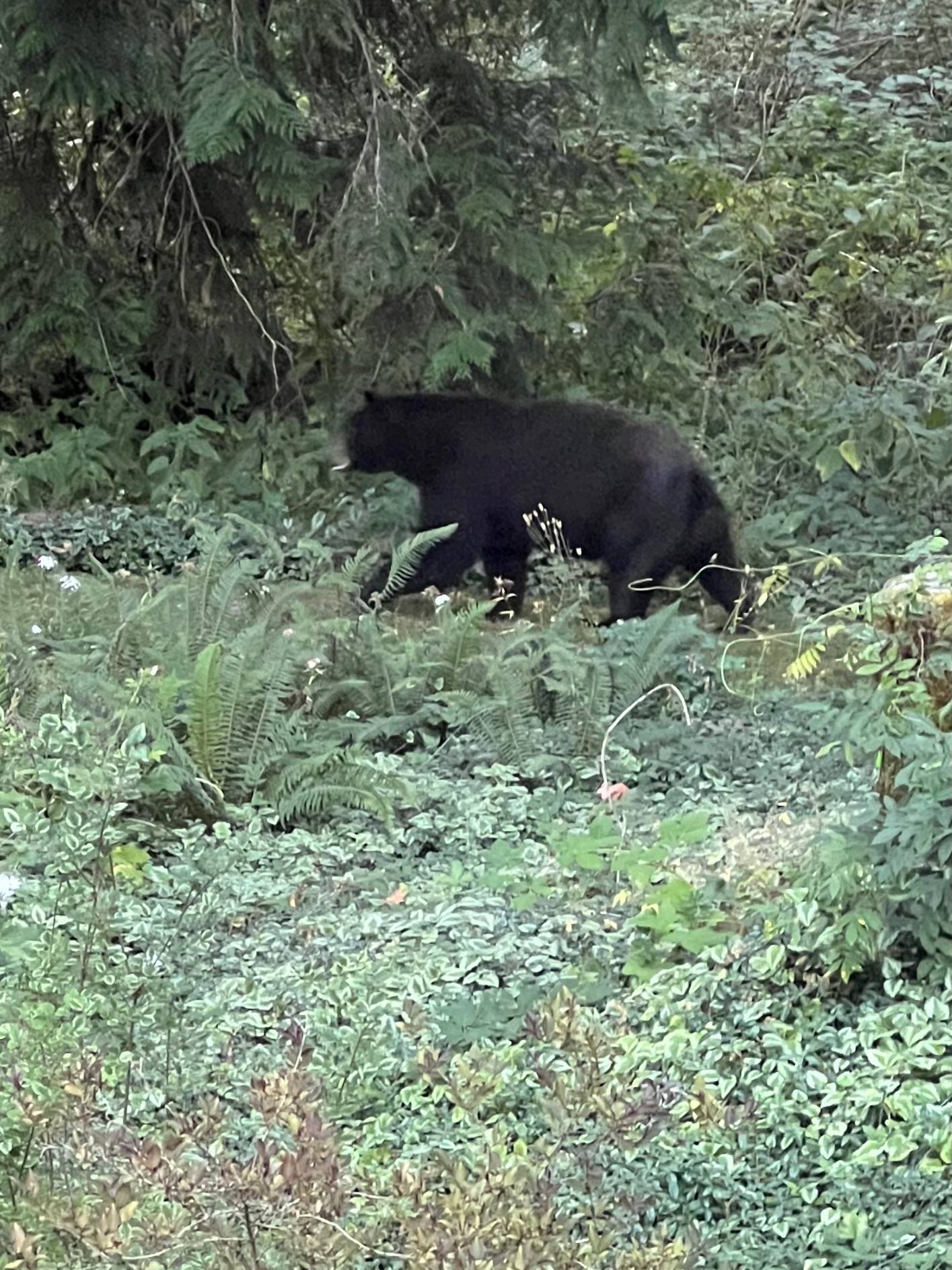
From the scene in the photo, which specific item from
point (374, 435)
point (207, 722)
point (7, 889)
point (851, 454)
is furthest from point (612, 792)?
point (851, 454)

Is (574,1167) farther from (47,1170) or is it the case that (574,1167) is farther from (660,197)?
(660,197)

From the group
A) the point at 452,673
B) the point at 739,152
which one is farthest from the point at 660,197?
the point at 452,673

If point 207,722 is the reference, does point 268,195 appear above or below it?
above

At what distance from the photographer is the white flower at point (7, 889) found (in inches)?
135

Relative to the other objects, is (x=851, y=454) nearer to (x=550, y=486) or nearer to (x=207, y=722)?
(x=550, y=486)

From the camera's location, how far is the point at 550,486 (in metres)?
7.80

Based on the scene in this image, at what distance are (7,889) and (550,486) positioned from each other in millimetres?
4734

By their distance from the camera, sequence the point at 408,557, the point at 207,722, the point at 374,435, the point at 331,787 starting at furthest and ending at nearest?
1. the point at 374,435
2. the point at 408,557
3. the point at 207,722
4. the point at 331,787

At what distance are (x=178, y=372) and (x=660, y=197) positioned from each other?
124 inches

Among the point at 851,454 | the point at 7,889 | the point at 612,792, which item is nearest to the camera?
the point at 7,889

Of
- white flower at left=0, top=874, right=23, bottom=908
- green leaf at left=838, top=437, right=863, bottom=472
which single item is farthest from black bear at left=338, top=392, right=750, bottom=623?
white flower at left=0, top=874, right=23, bottom=908

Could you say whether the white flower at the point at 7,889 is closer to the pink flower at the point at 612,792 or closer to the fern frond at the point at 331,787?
the fern frond at the point at 331,787

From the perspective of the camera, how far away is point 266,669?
5.48m

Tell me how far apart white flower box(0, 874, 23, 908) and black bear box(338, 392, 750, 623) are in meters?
3.82
